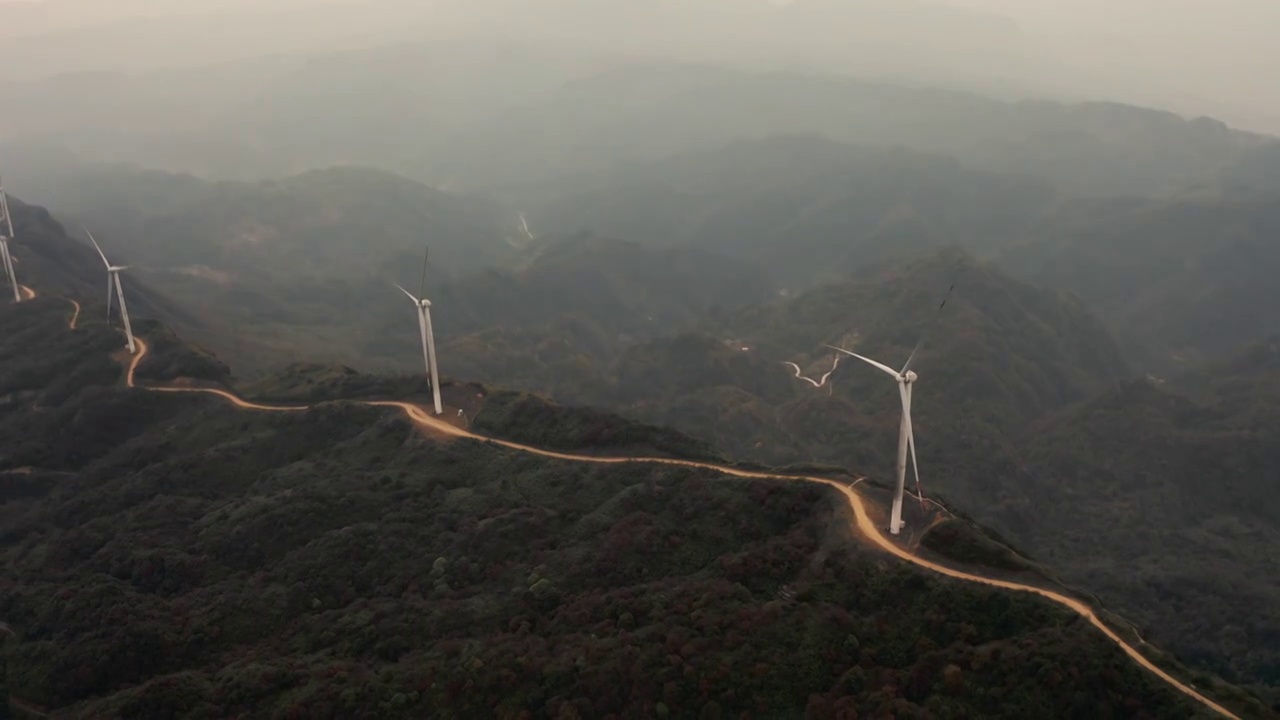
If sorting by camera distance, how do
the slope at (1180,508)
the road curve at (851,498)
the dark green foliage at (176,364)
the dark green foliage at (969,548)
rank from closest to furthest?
the road curve at (851,498), the dark green foliage at (969,548), the slope at (1180,508), the dark green foliage at (176,364)

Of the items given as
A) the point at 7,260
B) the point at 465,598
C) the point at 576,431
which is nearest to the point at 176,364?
the point at 7,260

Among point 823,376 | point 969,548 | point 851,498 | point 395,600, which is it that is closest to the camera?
point 969,548

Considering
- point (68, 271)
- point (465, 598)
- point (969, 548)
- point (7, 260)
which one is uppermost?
point (969, 548)

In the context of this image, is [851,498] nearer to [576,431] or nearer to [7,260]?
[576,431]

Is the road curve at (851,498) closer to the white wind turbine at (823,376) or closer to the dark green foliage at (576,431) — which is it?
the dark green foliage at (576,431)

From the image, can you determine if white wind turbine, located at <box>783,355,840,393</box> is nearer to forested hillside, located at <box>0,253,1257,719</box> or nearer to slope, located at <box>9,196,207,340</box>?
forested hillside, located at <box>0,253,1257,719</box>

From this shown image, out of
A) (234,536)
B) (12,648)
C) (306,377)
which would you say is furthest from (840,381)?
(12,648)

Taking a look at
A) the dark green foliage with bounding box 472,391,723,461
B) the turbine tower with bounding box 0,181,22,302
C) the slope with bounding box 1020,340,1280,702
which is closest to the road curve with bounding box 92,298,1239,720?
the dark green foliage with bounding box 472,391,723,461

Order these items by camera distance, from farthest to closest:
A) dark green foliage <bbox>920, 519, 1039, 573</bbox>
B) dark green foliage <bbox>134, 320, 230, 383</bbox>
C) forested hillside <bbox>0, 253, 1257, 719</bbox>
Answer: dark green foliage <bbox>134, 320, 230, 383</bbox> < dark green foliage <bbox>920, 519, 1039, 573</bbox> < forested hillside <bbox>0, 253, 1257, 719</bbox>

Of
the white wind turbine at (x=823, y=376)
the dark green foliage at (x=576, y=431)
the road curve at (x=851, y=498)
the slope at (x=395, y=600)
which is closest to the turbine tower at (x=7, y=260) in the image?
the road curve at (x=851, y=498)

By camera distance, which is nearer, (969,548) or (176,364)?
(969,548)
